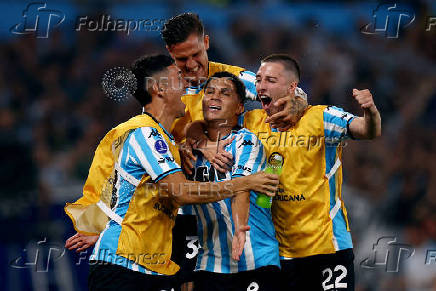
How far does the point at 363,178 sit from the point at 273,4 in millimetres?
3664

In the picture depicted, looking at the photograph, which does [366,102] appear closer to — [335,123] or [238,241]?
Result: [335,123]

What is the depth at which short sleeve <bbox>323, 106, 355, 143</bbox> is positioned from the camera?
4.47 meters

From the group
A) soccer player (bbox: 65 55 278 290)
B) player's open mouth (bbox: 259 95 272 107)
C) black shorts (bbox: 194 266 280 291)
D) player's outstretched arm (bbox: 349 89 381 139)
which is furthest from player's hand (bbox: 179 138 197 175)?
player's outstretched arm (bbox: 349 89 381 139)

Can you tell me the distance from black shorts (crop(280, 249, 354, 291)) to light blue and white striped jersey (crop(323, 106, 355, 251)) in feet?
0.40

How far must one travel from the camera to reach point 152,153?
4121mm

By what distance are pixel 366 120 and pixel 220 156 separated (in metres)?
0.99

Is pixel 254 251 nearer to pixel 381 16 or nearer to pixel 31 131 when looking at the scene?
pixel 31 131

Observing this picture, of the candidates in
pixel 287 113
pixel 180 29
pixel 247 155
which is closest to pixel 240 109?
pixel 287 113

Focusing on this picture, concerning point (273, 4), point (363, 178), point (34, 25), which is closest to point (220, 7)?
point (273, 4)

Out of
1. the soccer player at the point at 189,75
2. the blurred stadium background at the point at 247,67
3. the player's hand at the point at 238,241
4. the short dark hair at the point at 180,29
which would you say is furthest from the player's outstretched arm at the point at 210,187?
the blurred stadium background at the point at 247,67

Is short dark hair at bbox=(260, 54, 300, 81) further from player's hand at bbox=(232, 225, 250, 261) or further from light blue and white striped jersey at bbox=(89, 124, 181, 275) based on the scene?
player's hand at bbox=(232, 225, 250, 261)

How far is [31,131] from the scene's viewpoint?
9.63 metres

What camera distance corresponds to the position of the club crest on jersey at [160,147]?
414cm

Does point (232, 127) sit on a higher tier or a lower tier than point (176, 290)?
higher
